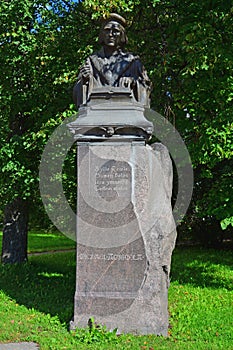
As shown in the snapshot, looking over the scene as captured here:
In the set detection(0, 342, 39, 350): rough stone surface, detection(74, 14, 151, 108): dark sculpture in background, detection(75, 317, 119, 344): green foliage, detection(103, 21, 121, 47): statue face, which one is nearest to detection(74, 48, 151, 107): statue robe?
detection(74, 14, 151, 108): dark sculpture in background

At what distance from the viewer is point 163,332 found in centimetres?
590

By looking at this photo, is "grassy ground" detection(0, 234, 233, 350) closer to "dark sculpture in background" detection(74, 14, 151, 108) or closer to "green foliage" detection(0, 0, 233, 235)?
"green foliage" detection(0, 0, 233, 235)

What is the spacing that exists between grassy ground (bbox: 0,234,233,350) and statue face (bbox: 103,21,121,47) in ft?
12.0

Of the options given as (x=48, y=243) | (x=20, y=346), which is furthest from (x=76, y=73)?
(x=48, y=243)

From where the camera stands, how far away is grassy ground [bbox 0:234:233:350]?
564 centimetres

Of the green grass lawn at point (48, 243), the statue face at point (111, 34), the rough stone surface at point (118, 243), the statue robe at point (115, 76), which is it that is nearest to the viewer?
the rough stone surface at point (118, 243)

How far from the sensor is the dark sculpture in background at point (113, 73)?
20.5ft

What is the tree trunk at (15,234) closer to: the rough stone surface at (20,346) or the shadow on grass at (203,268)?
the shadow on grass at (203,268)

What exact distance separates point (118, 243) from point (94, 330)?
3.49ft

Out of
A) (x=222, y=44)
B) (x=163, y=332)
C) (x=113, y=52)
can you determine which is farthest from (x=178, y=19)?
(x=163, y=332)

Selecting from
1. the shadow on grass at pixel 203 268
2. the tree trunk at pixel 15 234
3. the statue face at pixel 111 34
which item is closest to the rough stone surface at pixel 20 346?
the statue face at pixel 111 34

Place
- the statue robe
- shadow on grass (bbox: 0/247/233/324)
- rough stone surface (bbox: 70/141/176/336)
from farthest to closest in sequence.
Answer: shadow on grass (bbox: 0/247/233/324) → the statue robe → rough stone surface (bbox: 70/141/176/336)

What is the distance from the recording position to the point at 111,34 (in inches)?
252

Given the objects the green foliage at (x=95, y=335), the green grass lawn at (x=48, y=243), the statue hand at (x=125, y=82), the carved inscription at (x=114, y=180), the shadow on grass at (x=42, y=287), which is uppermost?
the statue hand at (x=125, y=82)
